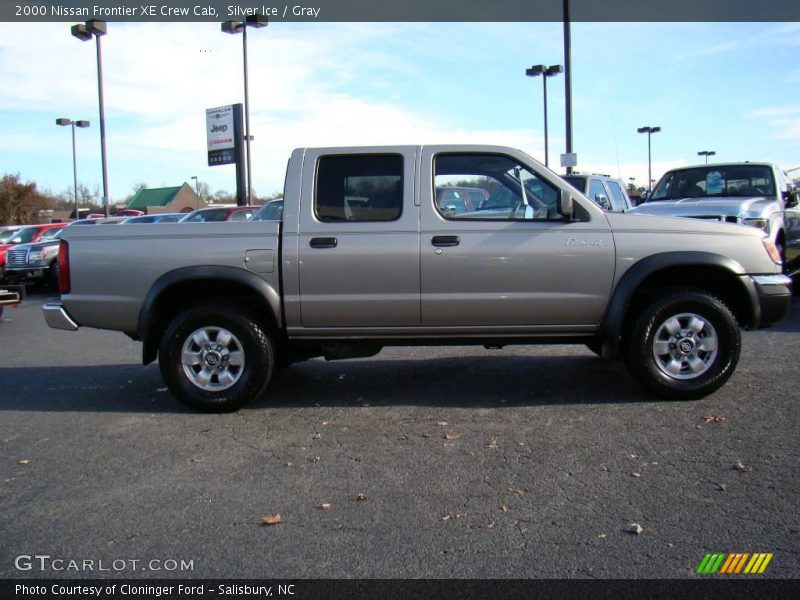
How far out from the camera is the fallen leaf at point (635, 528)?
11.2 feet

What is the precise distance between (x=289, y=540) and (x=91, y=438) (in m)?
2.37

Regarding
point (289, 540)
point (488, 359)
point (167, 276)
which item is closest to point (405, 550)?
point (289, 540)

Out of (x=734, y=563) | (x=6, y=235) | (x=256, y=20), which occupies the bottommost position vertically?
(x=734, y=563)

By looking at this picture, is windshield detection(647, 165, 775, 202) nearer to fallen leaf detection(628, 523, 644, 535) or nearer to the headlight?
the headlight

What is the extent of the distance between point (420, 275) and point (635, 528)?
8.64 ft

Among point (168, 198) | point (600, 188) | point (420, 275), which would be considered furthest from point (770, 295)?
point (168, 198)

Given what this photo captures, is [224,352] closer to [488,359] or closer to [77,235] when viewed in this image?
[77,235]

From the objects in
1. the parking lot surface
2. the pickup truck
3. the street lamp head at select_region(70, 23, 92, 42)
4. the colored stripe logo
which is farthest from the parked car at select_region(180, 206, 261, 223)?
the colored stripe logo

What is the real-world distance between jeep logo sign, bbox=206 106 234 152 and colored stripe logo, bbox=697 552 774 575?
1181 inches

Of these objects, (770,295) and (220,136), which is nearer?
(770,295)

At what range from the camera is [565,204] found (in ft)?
17.9

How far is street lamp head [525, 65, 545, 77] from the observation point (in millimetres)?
27484

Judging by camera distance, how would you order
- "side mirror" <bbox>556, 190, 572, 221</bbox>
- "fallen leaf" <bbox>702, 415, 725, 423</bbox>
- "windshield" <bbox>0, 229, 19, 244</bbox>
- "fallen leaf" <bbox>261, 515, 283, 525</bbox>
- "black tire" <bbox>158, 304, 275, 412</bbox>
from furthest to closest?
"windshield" <bbox>0, 229, 19, 244</bbox>
"black tire" <bbox>158, 304, 275, 412</bbox>
"side mirror" <bbox>556, 190, 572, 221</bbox>
"fallen leaf" <bbox>702, 415, 725, 423</bbox>
"fallen leaf" <bbox>261, 515, 283, 525</bbox>

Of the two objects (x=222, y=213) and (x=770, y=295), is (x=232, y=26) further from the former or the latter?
(x=770, y=295)
